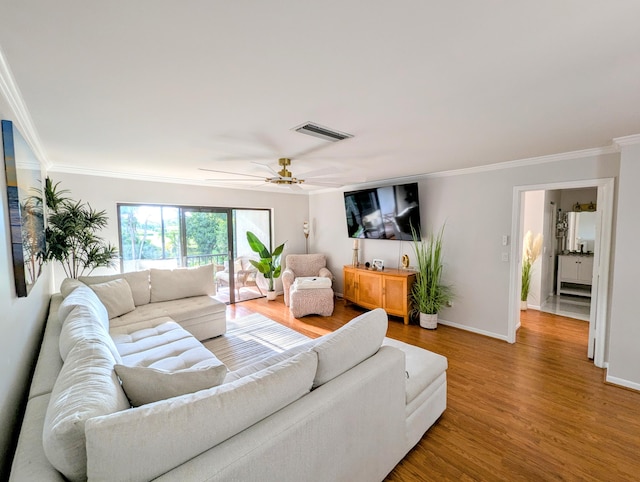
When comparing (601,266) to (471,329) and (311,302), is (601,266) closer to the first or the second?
(471,329)

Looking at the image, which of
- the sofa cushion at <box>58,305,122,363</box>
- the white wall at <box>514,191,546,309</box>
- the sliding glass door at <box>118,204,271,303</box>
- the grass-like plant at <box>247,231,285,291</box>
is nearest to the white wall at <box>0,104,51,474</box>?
the sofa cushion at <box>58,305,122,363</box>

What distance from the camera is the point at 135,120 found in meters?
2.13

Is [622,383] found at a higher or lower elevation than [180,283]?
lower

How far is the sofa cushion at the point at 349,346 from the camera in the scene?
56.1 inches

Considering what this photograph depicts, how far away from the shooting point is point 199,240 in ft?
16.2

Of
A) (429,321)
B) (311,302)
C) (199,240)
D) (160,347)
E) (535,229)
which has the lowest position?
(429,321)

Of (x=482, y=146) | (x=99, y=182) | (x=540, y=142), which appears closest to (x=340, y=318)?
(x=482, y=146)

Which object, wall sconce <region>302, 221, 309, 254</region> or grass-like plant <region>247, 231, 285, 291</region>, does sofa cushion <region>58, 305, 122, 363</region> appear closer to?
grass-like plant <region>247, 231, 285, 291</region>

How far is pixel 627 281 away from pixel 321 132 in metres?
3.16

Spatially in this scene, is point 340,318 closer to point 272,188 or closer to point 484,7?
point 272,188

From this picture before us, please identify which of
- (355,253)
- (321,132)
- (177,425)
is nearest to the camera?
(177,425)

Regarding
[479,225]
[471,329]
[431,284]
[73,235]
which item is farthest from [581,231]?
[73,235]

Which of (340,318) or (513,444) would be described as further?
(340,318)

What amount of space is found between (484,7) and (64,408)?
206 cm
